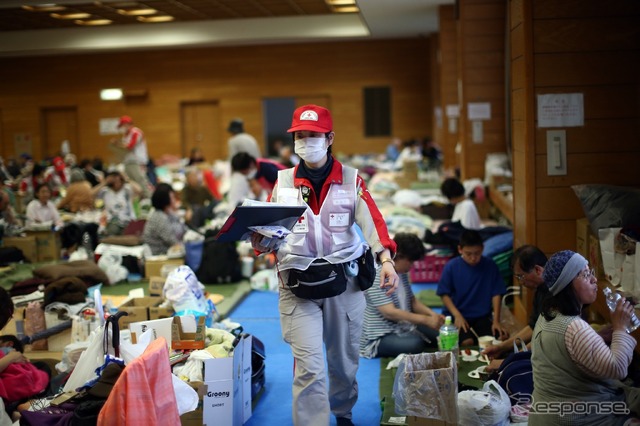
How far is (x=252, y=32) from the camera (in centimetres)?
1762

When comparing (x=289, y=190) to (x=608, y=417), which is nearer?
(x=608, y=417)

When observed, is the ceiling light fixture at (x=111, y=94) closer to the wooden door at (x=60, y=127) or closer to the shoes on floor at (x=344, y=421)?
the wooden door at (x=60, y=127)

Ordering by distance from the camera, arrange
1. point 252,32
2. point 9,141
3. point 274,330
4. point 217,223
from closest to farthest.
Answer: point 274,330 → point 217,223 → point 252,32 → point 9,141

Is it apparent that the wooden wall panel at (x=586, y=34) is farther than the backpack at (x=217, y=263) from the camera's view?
No

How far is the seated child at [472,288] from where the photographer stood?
5820 millimetres

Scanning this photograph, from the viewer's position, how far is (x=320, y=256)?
399 cm

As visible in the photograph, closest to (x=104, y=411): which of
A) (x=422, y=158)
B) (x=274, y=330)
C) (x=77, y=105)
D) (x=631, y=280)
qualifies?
(x=631, y=280)

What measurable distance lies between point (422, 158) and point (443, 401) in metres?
12.3

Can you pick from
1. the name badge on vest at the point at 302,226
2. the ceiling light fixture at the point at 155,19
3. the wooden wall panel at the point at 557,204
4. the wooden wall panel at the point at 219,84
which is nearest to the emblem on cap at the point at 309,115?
the name badge on vest at the point at 302,226

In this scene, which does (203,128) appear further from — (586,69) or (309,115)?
(309,115)

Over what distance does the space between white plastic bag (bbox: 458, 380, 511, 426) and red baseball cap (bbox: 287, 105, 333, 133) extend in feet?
4.88

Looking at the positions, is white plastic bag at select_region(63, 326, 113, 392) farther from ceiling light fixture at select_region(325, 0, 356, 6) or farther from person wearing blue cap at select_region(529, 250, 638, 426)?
ceiling light fixture at select_region(325, 0, 356, 6)

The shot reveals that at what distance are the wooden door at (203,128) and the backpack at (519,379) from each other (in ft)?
59.7

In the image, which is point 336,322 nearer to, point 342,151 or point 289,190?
point 289,190
